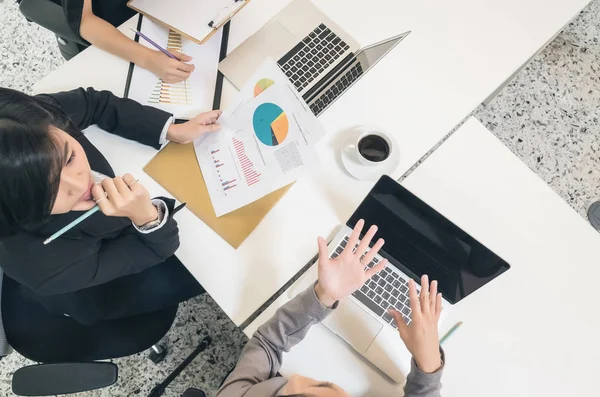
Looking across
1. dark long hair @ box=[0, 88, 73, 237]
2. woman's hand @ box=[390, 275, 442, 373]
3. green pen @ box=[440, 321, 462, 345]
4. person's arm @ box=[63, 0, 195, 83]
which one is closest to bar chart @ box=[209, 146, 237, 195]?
person's arm @ box=[63, 0, 195, 83]

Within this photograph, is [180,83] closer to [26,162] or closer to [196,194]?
[196,194]

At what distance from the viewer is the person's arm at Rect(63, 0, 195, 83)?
3.28ft

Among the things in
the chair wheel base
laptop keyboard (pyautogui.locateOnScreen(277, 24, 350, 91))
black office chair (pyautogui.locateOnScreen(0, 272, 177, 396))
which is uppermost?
laptop keyboard (pyautogui.locateOnScreen(277, 24, 350, 91))

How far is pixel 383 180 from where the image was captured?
854 millimetres

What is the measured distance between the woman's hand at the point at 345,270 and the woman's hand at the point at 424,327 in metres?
0.09

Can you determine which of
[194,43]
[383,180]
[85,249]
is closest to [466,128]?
[383,180]

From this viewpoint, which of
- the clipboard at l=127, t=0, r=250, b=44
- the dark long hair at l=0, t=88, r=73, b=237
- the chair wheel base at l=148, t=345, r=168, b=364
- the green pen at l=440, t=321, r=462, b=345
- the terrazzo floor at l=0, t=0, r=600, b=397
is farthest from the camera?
the terrazzo floor at l=0, t=0, r=600, b=397

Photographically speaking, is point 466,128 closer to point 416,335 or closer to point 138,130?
point 416,335

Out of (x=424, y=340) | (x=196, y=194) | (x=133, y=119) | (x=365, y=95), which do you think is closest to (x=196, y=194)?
(x=196, y=194)

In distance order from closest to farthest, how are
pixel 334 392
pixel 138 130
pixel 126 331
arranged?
pixel 334 392 → pixel 138 130 → pixel 126 331

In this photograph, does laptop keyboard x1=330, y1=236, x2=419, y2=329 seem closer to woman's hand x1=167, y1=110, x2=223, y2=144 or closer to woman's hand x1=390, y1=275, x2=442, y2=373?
woman's hand x1=390, y1=275, x2=442, y2=373

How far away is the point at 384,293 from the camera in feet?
3.01

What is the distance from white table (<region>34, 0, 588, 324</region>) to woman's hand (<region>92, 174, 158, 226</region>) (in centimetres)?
12

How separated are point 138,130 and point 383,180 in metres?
0.54
